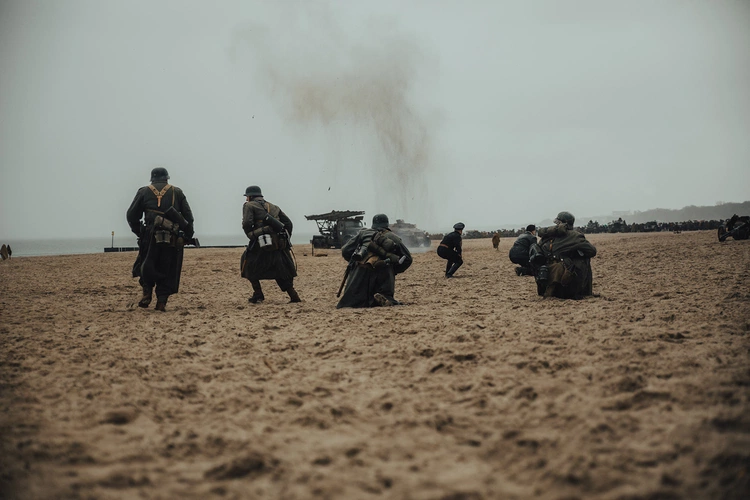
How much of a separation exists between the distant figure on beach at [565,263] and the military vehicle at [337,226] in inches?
1029

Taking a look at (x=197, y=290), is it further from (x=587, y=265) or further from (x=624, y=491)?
(x=624, y=491)

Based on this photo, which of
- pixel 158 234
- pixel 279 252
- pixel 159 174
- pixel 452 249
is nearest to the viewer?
pixel 158 234

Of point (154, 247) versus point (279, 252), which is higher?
point (154, 247)

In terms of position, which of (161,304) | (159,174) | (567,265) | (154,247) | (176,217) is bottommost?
(161,304)

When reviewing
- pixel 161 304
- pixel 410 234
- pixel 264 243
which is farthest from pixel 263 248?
pixel 410 234

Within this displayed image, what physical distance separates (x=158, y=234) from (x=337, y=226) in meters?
27.8

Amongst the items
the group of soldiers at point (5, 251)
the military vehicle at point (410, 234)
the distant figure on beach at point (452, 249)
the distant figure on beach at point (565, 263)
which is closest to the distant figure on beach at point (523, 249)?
the distant figure on beach at point (452, 249)

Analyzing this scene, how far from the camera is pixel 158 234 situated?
328 inches

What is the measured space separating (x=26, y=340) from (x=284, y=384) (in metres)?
3.60

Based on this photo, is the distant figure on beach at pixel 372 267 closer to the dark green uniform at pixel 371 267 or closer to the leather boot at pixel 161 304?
the dark green uniform at pixel 371 267

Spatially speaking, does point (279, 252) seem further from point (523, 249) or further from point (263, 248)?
point (523, 249)

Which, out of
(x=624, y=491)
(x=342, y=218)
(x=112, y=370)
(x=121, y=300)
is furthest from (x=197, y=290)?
(x=342, y=218)

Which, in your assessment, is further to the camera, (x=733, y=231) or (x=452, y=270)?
(x=733, y=231)

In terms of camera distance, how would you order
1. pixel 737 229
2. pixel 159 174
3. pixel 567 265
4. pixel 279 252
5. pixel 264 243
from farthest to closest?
pixel 737 229 < pixel 279 252 < pixel 264 243 < pixel 567 265 < pixel 159 174
